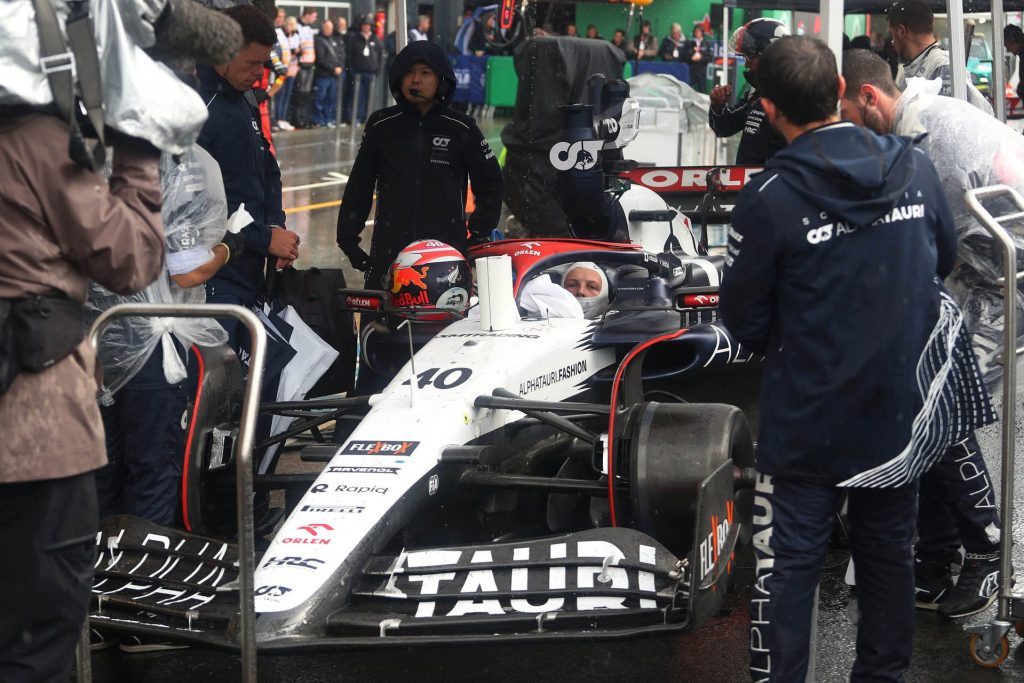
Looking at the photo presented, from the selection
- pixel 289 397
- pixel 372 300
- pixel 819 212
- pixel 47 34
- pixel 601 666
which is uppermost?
pixel 47 34

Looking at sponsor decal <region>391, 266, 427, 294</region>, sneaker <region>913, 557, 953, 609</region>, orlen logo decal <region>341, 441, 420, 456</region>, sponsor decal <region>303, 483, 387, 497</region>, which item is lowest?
sneaker <region>913, 557, 953, 609</region>

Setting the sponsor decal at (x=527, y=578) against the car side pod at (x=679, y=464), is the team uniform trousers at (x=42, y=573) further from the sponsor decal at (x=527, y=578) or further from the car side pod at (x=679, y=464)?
the car side pod at (x=679, y=464)

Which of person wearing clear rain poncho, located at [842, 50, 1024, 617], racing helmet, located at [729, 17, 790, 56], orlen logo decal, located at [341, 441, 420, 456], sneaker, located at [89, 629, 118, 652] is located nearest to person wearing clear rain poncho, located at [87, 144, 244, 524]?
sneaker, located at [89, 629, 118, 652]

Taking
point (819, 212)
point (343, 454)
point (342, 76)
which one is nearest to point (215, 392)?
point (343, 454)

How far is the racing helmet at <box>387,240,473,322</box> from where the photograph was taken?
17.7ft

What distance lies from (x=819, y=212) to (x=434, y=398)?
5.79ft

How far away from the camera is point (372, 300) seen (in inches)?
211

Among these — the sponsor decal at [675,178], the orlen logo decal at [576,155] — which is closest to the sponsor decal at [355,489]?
the orlen logo decal at [576,155]

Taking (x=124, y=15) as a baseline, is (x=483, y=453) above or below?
below

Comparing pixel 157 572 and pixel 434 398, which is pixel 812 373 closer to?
pixel 434 398

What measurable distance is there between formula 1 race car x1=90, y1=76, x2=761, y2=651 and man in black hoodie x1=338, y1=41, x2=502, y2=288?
772mm

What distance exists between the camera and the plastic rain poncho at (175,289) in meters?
4.48

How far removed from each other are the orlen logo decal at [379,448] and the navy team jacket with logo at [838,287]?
4.37 ft

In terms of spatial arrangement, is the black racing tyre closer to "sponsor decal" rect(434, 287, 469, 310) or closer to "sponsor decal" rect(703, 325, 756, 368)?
"sponsor decal" rect(703, 325, 756, 368)
